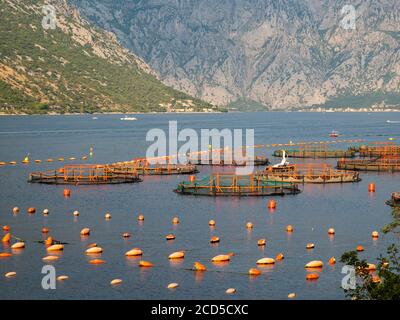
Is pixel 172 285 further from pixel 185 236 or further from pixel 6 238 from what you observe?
pixel 6 238

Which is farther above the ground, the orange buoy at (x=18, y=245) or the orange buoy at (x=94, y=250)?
the orange buoy at (x=18, y=245)

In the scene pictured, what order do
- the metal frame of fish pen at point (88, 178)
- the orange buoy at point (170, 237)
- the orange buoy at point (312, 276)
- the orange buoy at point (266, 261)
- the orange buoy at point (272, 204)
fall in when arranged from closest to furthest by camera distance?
the orange buoy at point (312, 276)
the orange buoy at point (266, 261)
the orange buoy at point (170, 237)
the orange buoy at point (272, 204)
the metal frame of fish pen at point (88, 178)

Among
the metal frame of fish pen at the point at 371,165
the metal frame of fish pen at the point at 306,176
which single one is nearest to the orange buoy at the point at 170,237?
the metal frame of fish pen at the point at 306,176

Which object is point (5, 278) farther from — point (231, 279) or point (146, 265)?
point (231, 279)

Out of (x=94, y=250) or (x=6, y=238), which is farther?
(x=6, y=238)

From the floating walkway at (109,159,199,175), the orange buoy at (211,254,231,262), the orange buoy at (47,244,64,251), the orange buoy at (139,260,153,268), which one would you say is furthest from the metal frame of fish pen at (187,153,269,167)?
the orange buoy at (139,260,153,268)

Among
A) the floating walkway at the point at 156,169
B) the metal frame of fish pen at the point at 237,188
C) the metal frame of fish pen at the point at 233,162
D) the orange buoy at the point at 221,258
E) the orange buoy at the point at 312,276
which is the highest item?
the metal frame of fish pen at the point at 233,162

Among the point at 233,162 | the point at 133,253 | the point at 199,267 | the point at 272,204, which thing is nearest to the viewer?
the point at 199,267

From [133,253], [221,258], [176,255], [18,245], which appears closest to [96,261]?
[133,253]

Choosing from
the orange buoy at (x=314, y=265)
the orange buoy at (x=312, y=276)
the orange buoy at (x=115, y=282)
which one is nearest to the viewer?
the orange buoy at (x=115, y=282)

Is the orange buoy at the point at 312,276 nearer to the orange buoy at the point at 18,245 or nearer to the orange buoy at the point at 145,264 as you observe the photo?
the orange buoy at the point at 145,264
